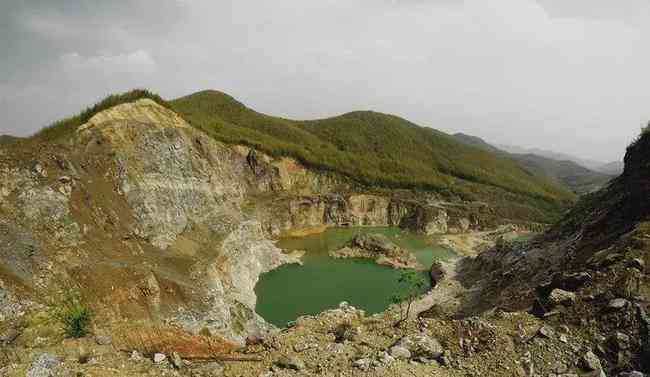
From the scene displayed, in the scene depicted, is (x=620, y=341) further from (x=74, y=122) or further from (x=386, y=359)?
(x=74, y=122)

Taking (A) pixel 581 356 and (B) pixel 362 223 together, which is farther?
(B) pixel 362 223

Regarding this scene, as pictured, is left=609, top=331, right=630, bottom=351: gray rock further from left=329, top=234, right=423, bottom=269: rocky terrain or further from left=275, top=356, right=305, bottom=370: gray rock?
left=329, top=234, right=423, bottom=269: rocky terrain

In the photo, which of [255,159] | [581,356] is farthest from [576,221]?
[255,159]

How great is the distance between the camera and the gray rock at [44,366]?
508 inches

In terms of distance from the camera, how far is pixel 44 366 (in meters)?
13.1

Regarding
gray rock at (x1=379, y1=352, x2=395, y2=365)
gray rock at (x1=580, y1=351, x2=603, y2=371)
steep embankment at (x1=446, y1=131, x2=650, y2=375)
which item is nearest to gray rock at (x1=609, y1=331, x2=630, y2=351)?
steep embankment at (x1=446, y1=131, x2=650, y2=375)

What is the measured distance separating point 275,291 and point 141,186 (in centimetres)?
1627

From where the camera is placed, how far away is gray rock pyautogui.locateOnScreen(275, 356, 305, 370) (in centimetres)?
1419

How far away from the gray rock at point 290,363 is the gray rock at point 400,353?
3.40 metres

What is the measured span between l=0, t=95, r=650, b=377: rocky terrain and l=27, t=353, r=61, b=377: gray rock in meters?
0.05

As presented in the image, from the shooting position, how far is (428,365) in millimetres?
14172

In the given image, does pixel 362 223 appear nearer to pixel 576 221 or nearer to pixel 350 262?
pixel 350 262

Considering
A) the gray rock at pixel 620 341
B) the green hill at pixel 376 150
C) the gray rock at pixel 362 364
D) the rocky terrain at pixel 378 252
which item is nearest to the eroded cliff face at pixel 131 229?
the gray rock at pixel 362 364

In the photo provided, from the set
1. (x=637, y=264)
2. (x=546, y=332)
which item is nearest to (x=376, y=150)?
(x=637, y=264)
